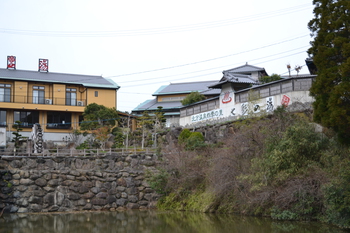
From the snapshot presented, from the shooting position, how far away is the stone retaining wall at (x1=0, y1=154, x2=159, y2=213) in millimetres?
26828

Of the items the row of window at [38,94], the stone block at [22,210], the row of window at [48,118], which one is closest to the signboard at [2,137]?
the row of window at [48,118]

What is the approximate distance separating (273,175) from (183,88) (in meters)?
29.6

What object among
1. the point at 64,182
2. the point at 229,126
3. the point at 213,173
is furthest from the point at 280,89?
the point at 64,182

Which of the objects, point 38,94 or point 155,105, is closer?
point 38,94

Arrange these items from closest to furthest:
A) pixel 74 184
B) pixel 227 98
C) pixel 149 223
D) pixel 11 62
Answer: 1. pixel 149 223
2. pixel 74 184
3. pixel 227 98
4. pixel 11 62

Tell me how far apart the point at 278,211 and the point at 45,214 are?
14.3 meters

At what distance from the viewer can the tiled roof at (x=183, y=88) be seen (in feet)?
158

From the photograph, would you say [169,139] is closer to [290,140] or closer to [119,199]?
[119,199]

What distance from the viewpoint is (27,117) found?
4278 cm

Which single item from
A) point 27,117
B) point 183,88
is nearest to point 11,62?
point 27,117

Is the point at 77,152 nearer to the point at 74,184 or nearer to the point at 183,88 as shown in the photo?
the point at 74,184

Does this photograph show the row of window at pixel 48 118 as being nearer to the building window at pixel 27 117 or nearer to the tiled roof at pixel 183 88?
the building window at pixel 27 117

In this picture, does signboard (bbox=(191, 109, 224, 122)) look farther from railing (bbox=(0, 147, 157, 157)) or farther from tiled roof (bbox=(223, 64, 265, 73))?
tiled roof (bbox=(223, 64, 265, 73))

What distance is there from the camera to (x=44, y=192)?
27078 millimetres
